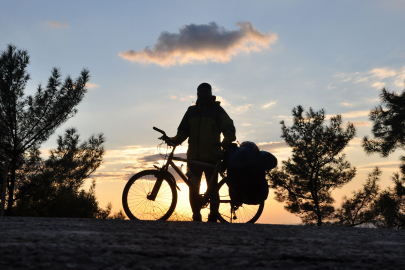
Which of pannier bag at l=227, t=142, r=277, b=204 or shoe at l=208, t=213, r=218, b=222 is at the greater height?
pannier bag at l=227, t=142, r=277, b=204

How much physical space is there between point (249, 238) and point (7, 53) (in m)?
14.9

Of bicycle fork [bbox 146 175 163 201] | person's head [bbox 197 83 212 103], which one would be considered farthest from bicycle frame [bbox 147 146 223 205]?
person's head [bbox 197 83 212 103]

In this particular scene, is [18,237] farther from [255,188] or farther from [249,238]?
[255,188]

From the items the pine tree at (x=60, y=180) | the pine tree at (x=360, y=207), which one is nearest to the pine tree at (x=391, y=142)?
the pine tree at (x=360, y=207)

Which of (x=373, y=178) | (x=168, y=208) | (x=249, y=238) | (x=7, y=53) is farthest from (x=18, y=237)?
(x=373, y=178)

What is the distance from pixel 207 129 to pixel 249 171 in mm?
948

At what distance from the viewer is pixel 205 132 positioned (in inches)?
225

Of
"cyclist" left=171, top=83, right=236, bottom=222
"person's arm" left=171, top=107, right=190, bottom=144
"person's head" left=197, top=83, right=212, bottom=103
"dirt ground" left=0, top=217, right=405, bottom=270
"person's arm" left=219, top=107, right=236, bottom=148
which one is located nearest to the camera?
"dirt ground" left=0, top=217, right=405, bottom=270

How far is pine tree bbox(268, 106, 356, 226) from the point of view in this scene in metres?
21.0

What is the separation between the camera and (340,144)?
21078 millimetres

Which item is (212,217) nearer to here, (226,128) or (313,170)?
(226,128)

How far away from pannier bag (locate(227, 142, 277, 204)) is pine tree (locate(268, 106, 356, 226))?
16118 millimetres

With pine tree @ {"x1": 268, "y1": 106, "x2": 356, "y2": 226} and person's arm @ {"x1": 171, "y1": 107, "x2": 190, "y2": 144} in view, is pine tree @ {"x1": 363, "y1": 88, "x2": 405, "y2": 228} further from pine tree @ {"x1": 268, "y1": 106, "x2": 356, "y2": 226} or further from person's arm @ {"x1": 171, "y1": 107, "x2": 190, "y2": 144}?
person's arm @ {"x1": 171, "y1": 107, "x2": 190, "y2": 144}

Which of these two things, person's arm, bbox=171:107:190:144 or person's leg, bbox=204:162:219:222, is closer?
person's leg, bbox=204:162:219:222
